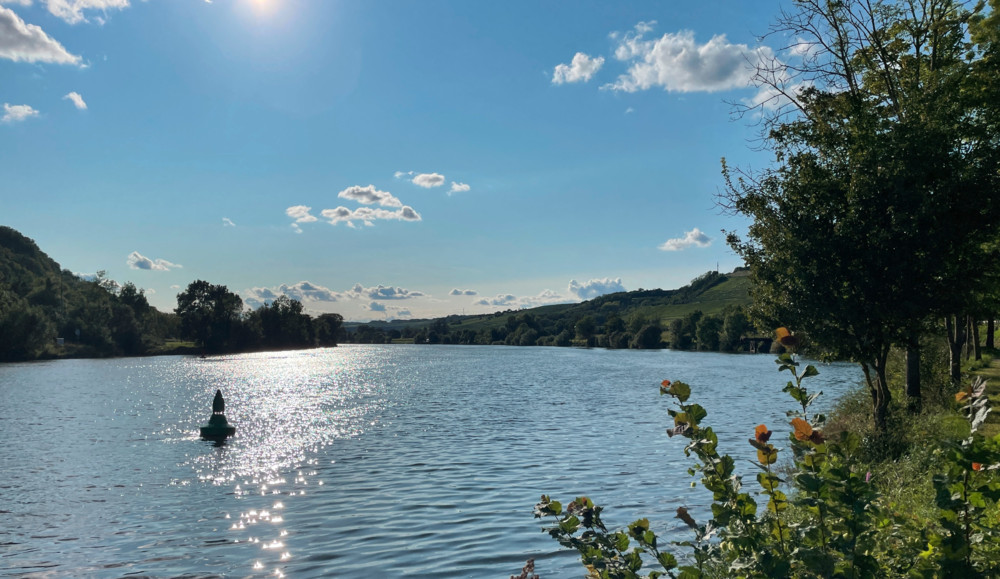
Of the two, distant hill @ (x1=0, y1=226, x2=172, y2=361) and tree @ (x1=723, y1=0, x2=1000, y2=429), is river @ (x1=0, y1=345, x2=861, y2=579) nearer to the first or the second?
tree @ (x1=723, y1=0, x2=1000, y2=429)

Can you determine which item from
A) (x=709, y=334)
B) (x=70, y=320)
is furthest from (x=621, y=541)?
(x=709, y=334)

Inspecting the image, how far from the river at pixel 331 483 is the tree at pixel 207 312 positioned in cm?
12023

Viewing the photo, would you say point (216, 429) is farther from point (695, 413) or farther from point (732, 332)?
point (732, 332)

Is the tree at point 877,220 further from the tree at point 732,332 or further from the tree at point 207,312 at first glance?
the tree at point 207,312

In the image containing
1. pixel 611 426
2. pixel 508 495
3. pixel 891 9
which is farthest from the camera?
pixel 611 426

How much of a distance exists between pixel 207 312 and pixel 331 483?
150422 mm

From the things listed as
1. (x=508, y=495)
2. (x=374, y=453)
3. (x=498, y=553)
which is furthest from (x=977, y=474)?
(x=374, y=453)

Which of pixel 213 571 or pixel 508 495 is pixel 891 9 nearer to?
pixel 508 495

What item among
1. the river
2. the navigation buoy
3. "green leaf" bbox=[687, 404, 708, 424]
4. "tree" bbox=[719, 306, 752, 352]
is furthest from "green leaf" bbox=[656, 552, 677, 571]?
"tree" bbox=[719, 306, 752, 352]

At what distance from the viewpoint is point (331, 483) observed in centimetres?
1794

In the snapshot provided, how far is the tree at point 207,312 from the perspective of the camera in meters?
150

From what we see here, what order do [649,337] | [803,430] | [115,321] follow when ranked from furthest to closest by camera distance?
[649,337] → [115,321] → [803,430]

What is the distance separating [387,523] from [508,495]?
3567mm

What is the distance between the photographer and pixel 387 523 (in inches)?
533
